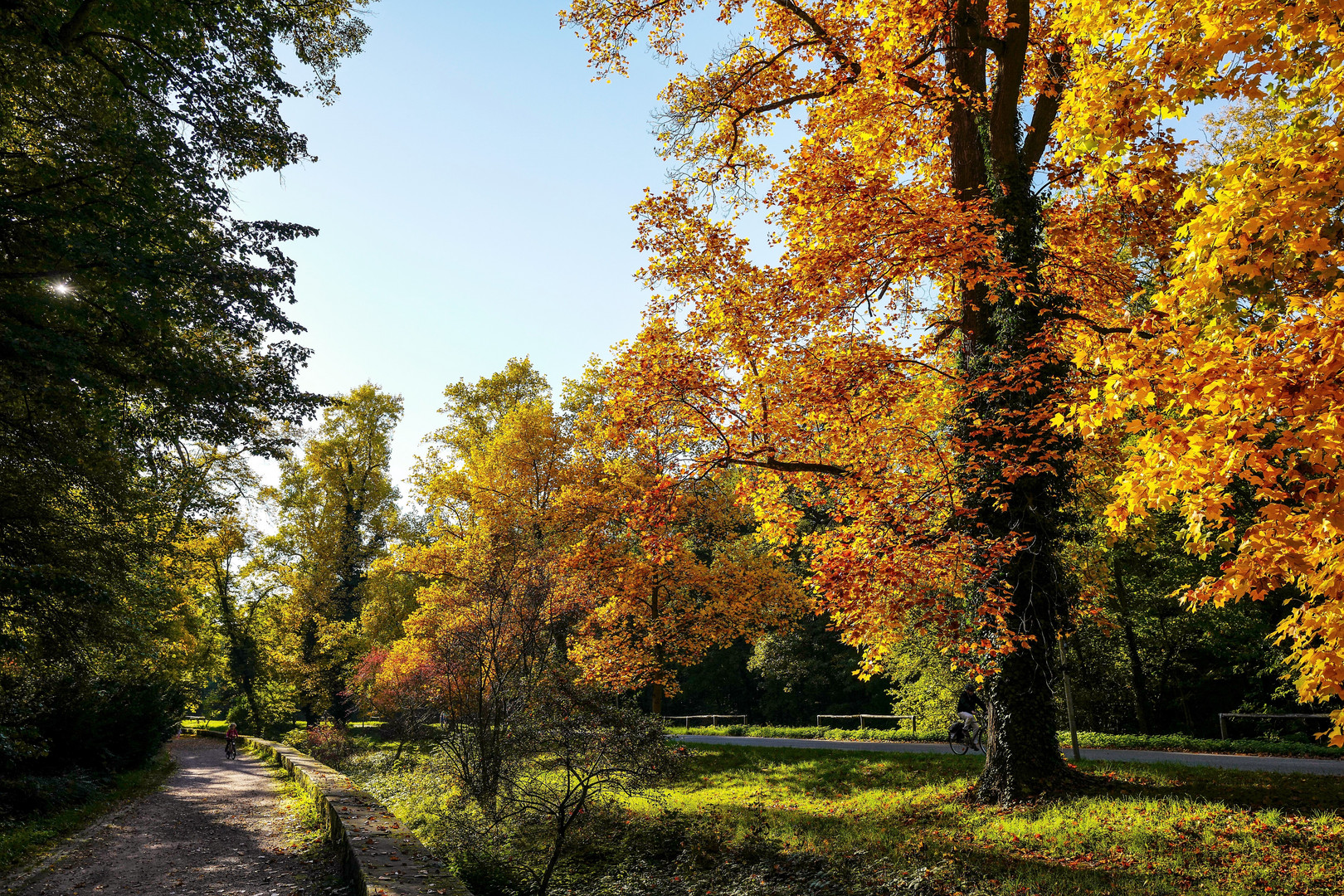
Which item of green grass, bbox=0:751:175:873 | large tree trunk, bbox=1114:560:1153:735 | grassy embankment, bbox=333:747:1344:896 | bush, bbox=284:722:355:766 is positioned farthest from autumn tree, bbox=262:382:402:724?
large tree trunk, bbox=1114:560:1153:735

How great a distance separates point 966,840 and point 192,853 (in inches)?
401

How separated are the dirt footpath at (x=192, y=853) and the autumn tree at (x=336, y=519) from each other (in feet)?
38.3

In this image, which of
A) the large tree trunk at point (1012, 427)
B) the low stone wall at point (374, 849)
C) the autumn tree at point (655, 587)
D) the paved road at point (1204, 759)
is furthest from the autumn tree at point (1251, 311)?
the autumn tree at point (655, 587)

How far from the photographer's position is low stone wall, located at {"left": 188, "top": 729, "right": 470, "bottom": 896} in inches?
248

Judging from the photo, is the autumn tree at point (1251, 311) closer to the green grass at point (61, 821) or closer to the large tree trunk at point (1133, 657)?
the green grass at point (61, 821)

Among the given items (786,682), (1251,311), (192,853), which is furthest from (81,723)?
(786,682)

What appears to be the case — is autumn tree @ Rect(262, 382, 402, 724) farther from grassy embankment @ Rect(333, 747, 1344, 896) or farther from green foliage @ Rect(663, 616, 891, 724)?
grassy embankment @ Rect(333, 747, 1344, 896)

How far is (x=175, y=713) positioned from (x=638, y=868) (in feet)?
102

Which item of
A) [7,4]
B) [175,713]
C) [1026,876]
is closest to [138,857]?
[7,4]

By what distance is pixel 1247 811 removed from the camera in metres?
6.81

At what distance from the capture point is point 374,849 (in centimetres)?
762

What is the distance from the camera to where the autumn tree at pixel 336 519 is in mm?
27891

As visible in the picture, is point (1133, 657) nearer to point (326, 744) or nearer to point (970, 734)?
point (970, 734)

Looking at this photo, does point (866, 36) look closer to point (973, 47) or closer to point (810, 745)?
point (973, 47)
